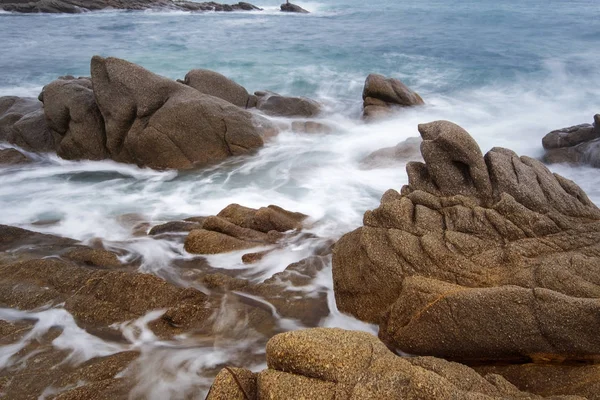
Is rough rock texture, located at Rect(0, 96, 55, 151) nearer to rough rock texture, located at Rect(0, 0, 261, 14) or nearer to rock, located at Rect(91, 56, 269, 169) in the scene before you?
rock, located at Rect(91, 56, 269, 169)

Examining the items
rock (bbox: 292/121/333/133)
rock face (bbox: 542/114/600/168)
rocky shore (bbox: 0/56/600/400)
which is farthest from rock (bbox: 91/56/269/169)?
rock face (bbox: 542/114/600/168)

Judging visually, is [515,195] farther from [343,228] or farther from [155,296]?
[155,296]

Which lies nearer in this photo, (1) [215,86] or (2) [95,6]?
(1) [215,86]

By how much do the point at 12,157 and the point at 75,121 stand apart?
2.16m

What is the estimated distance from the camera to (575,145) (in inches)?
466

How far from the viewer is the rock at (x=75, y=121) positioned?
38.5 feet

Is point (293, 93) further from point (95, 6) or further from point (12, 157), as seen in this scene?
point (95, 6)

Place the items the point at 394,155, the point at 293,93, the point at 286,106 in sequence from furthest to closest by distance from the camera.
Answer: the point at 293,93
the point at 286,106
the point at 394,155

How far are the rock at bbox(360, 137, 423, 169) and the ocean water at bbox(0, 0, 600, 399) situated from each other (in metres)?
0.32

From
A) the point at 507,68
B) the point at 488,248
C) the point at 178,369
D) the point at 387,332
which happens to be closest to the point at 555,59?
the point at 507,68

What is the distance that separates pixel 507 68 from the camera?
74.7ft

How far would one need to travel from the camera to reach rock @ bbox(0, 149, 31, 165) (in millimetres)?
12158

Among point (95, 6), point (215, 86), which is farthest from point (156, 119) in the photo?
point (95, 6)

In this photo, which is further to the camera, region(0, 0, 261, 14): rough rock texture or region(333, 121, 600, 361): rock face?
region(0, 0, 261, 14): rough rock texture
